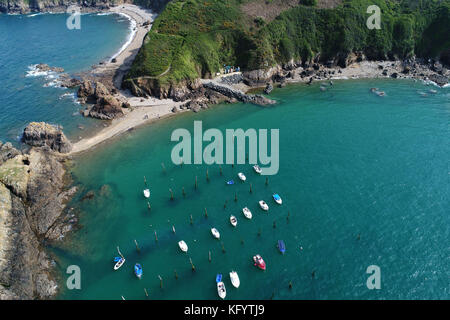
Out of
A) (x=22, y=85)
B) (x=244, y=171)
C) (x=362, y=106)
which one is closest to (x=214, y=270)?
(x=244, y=171)

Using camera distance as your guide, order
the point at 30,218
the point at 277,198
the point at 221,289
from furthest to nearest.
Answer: the point at 277,198, the point at 30,218, the point at 221,289

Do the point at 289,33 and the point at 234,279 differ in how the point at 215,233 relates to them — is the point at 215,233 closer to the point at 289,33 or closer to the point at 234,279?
the point at 234,279

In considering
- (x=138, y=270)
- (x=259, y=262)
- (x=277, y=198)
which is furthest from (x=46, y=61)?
(x=259, y=262)

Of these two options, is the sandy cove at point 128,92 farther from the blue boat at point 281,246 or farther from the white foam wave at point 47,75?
the blue boat at point 281,246
